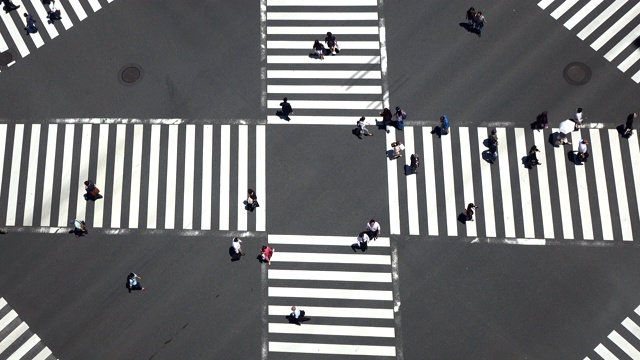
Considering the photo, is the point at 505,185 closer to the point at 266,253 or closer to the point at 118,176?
the point at 266,253

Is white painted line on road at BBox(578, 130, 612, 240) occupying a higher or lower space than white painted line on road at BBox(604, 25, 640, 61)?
lower

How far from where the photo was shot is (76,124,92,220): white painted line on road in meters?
26.8

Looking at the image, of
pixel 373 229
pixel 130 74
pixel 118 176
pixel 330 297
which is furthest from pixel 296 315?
pixel 130 74

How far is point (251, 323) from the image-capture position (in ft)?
81.4

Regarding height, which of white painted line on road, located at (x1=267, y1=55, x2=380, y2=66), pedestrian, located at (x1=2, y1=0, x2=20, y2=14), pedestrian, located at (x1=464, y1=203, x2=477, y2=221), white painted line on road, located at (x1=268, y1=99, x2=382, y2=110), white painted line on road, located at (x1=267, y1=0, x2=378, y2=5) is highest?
pedestrian, located at (x1=2, y1=0, x2=20, y2=14)

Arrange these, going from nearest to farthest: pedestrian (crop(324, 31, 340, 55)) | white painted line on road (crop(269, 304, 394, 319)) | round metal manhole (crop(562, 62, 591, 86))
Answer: white painted line on road (crop(269, 304, 394, 319)) < round metal manhole (crop(562, 62, 591, 86)) < pedestrian (crop(324, 31, 340, 55))

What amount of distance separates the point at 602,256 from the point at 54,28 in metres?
26.8

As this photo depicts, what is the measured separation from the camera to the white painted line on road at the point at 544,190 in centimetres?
2562

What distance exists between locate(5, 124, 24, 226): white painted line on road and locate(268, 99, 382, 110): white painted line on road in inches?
450

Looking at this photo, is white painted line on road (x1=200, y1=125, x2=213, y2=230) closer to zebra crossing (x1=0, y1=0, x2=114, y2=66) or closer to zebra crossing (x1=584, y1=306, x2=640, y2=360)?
zebra crossing (x1=0, y1=0, x2=114, y2=66)

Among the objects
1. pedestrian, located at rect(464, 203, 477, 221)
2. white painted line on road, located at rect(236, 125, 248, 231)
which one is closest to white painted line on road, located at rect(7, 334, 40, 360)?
white painted line on road, located at rect(236, 125, 248, 231)

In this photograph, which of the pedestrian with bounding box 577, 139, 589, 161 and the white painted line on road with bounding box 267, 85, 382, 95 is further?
the white painted line on road with bounding box 267, 85, 382, 95

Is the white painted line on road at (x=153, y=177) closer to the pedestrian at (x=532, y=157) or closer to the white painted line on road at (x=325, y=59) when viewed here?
the white painted line on road at (x=325, y=59)

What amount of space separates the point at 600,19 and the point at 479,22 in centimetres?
579
